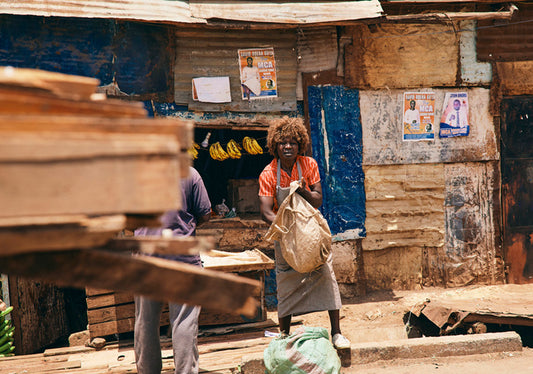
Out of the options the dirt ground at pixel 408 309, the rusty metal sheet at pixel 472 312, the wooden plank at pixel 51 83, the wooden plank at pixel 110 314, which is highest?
the wooden plank at pixel 51 83

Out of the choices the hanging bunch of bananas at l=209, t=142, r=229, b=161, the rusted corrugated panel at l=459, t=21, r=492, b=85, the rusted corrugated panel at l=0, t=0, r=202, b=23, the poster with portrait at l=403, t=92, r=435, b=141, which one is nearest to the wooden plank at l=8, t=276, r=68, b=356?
the hanging bunch of bananas at l=209, t=142, r=229, b=161

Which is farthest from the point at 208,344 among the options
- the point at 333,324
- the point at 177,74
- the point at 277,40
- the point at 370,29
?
the point at 370,29

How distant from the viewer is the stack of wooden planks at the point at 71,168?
43.5 inches

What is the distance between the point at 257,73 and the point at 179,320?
12.5 ft

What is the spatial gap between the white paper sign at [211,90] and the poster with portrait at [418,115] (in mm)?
2536

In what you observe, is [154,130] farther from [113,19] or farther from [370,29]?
[370,29]

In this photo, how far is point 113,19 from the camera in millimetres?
6539

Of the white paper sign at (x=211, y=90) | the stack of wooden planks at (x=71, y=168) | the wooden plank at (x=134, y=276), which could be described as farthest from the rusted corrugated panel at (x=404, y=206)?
the stack of wooden planks at (x=71, y=168)

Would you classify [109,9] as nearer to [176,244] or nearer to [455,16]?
[455,16]

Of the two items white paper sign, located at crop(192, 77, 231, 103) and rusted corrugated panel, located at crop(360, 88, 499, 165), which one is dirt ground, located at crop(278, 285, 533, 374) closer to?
rusted corrugated panel, located at crop(360, 88, 499, 165)

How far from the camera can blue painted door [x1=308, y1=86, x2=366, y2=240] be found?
729 cm

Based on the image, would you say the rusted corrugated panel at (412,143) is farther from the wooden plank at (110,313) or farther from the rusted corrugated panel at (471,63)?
the wooden plank at (110,313)

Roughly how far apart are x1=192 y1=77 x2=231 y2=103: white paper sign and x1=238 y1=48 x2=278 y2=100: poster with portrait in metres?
0.23

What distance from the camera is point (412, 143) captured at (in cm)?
759
